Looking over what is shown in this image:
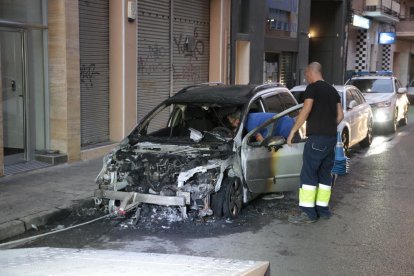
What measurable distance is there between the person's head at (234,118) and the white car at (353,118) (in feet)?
12.2

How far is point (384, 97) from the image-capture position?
50.4 ft

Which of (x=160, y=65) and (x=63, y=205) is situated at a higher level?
(x=160, y=65)

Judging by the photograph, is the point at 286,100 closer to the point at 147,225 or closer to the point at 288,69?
the point at 147,225

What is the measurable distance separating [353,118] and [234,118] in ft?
15.9

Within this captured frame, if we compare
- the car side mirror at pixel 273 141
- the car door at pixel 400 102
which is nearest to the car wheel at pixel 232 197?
the car side mirror at pixel 273 141

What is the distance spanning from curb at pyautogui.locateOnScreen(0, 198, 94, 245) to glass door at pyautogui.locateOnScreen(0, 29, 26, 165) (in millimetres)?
2553

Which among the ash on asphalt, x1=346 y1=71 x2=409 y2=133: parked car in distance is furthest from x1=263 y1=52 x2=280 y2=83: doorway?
the ash on asphalt

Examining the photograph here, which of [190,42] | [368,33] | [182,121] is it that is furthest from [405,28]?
[182,121]

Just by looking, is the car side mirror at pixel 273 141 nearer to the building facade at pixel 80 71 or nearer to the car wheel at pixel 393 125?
the building facade at pixel 80 71

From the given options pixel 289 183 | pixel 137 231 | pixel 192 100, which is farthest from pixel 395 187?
pixel 137 231

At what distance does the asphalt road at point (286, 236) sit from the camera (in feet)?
17.1

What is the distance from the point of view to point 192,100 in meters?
7.48

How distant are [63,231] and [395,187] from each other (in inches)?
205

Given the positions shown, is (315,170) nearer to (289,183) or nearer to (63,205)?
(289,183)
